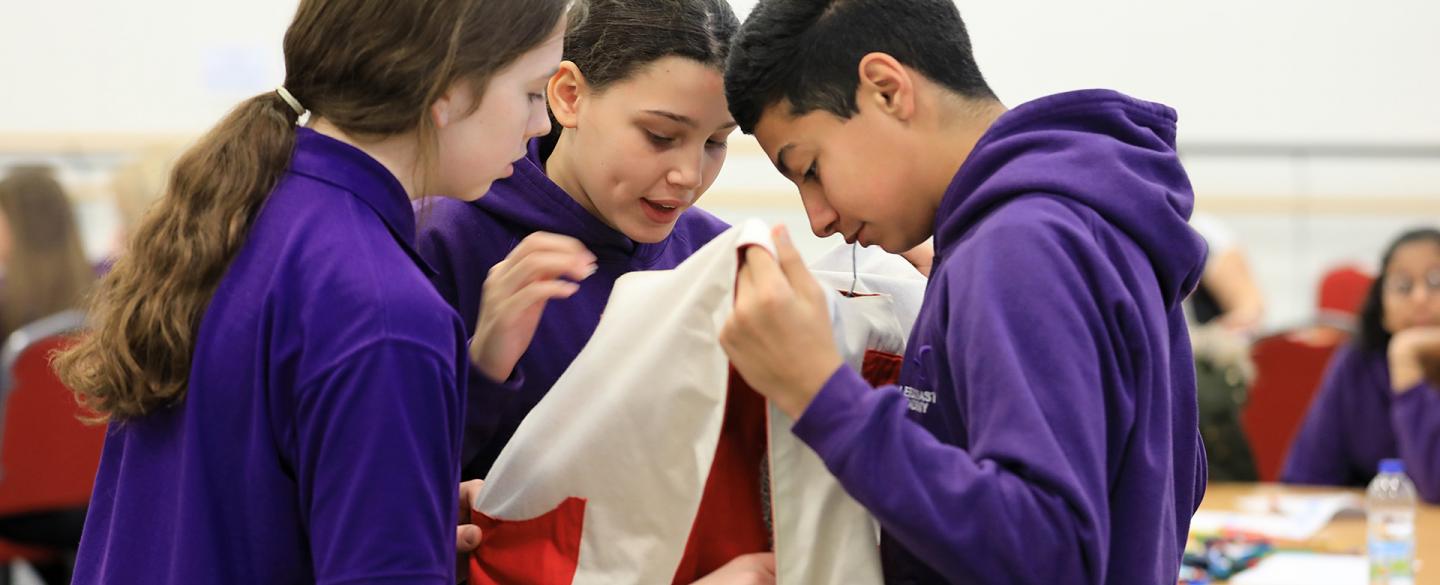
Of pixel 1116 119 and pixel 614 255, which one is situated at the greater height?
pixel 1116 119

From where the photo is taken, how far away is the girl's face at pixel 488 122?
130 cm

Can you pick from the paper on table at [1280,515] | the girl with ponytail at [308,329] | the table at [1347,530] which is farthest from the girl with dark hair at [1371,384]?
the girl with ponytail at [308,329]

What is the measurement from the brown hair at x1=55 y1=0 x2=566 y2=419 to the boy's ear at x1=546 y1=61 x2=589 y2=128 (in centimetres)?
44

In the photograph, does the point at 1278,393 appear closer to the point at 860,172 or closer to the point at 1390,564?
the point at 1390,564

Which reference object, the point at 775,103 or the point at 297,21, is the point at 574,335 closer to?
the point at 775,103

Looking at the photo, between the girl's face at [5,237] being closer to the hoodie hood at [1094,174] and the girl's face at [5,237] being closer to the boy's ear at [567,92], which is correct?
the boy's ear at [567,92]

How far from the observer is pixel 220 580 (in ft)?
3.92

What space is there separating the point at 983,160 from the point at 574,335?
559mm

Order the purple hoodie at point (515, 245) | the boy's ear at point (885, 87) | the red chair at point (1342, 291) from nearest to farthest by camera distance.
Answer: the boy's ear at point (885, 87)
the purple hoodie at point (515, 245)
the red chair at point (1342, 291)

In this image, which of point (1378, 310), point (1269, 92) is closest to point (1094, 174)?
point (1378, 310)

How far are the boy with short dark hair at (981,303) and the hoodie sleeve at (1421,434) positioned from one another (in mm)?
2288

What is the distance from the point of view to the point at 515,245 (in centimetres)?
175

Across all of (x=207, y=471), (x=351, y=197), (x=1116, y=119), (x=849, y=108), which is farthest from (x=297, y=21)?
(x=1116, y=119)

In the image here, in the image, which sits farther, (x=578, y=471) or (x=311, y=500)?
(x=578, y=471)
